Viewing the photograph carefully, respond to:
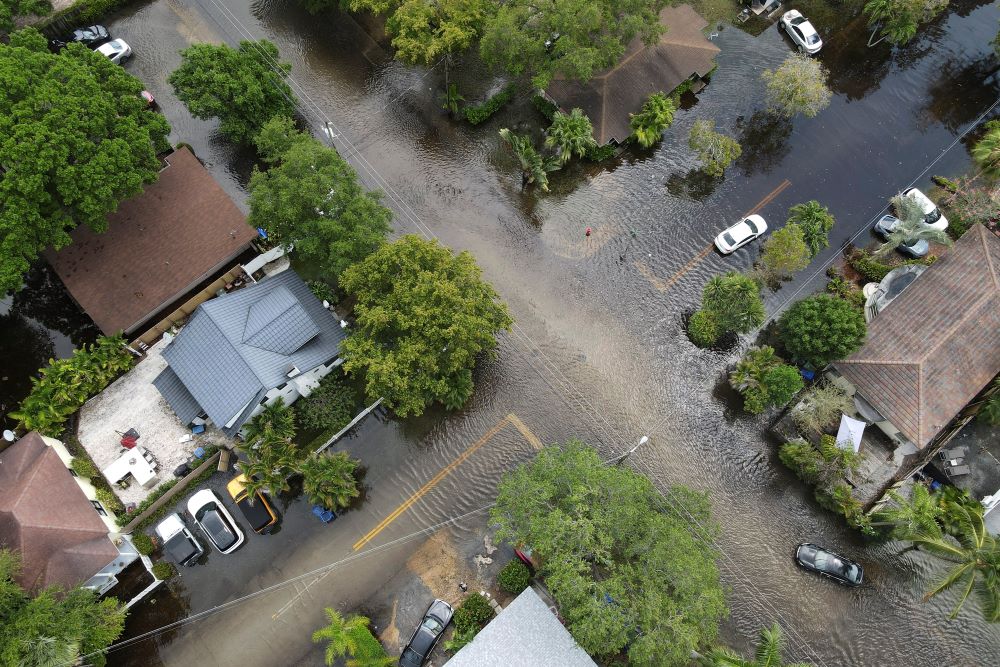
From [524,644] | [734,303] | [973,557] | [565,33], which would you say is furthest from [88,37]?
[973,557]

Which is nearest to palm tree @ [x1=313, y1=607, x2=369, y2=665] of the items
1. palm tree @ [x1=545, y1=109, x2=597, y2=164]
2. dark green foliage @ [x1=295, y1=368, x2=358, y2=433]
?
dark green foliage @ [x1=295, y1=368, x2=358, y2=433]

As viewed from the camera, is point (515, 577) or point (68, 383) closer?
point (515, 577)

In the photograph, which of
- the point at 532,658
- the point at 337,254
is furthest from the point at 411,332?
the point at 532,658

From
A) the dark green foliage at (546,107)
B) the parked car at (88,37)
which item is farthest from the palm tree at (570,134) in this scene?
the parked car at (88,37)

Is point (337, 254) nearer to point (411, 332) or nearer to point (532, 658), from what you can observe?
point (411, 332)

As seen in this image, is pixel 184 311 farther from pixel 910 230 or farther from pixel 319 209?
pixel 910 230
